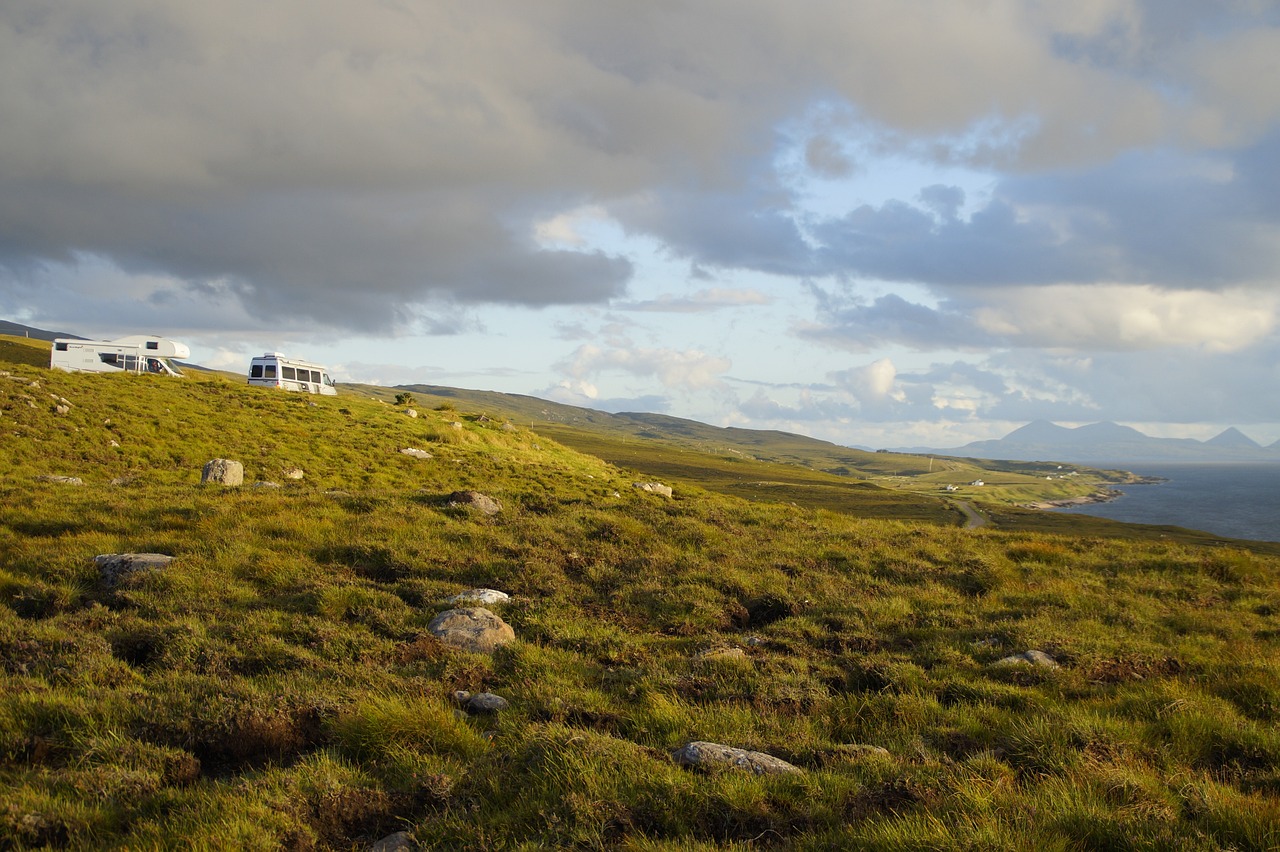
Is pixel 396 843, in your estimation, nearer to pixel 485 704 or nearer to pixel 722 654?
pixel 485 704

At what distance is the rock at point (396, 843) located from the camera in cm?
549

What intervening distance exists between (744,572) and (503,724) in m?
8.88

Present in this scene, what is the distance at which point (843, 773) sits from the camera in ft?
21.6

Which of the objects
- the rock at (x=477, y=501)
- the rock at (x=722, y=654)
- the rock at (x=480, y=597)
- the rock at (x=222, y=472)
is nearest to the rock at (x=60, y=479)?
the rock at (x=222, y=472)

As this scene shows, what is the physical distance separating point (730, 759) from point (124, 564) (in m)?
11.8

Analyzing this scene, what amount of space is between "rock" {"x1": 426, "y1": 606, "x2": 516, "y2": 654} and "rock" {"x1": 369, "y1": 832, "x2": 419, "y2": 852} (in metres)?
4.37

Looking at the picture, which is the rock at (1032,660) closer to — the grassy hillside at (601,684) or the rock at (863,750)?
the grassy hillside at (601,684)

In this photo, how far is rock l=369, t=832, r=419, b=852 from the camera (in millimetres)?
5492

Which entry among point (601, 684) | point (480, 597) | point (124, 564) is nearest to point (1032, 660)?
point (601, 684)

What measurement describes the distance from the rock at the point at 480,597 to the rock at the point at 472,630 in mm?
726

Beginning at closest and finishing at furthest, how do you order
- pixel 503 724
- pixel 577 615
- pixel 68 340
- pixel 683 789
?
pixel 683 789, pixel 503 724, pixel 577 615, pixel 68 340

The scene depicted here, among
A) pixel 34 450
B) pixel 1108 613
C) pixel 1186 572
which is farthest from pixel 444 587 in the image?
pixel 34 450

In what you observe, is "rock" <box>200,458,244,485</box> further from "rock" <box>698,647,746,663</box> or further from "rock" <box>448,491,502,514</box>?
"rock" <box>698,647,746,663</box>

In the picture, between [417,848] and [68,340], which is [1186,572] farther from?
[68,340]
